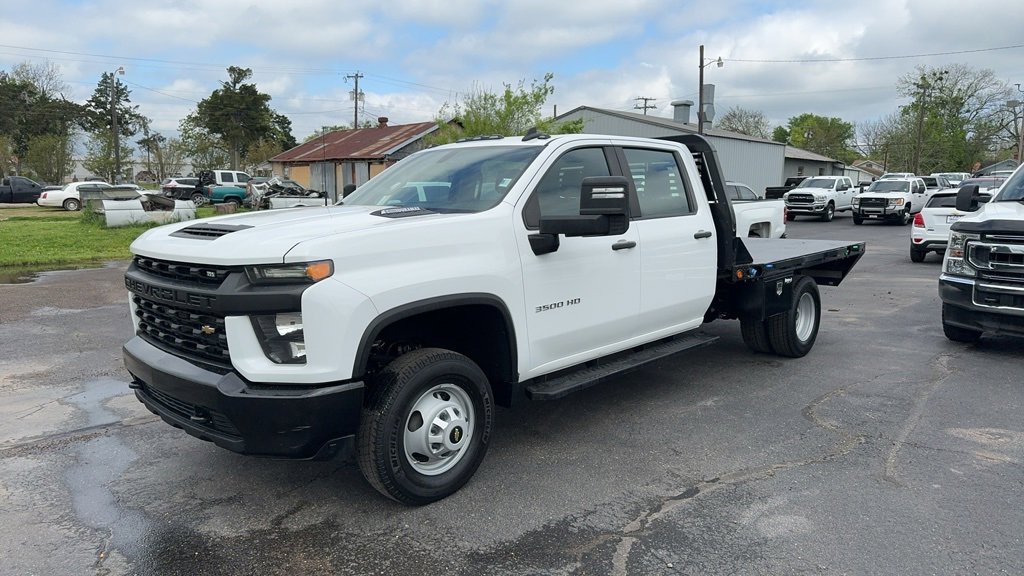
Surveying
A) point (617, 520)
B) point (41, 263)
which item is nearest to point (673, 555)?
point (617, 520)

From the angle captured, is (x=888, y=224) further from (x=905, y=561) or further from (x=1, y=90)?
(x=1, y=90)

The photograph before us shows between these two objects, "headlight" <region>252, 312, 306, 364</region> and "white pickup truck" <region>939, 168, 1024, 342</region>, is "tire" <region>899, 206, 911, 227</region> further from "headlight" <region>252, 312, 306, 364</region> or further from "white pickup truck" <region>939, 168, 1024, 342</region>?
"headlight" <region>252, 312, 306, 364</region>

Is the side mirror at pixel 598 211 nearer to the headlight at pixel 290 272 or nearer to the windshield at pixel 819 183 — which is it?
the headlight at pixel 290 272

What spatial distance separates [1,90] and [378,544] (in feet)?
255

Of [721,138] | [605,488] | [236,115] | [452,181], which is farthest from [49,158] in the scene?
[605,488]

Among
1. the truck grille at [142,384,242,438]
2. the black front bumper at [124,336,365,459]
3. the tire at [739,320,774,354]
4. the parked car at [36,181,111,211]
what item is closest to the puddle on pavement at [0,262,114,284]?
the truck grille at [142,384,242,438]

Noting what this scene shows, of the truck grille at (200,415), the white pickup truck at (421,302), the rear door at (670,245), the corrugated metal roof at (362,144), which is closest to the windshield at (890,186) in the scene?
the corrugated metal roof at (362,144)

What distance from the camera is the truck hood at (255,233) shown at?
3.18 metres

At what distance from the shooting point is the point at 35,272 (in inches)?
509

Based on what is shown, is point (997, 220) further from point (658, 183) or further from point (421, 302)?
point (421, 302)

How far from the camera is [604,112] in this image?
36062mm

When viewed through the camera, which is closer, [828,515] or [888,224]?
[828,515]

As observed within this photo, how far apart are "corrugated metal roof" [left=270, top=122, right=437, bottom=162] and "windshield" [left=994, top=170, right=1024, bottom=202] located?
32839 millimetres

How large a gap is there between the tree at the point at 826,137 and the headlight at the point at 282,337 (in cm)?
9122
